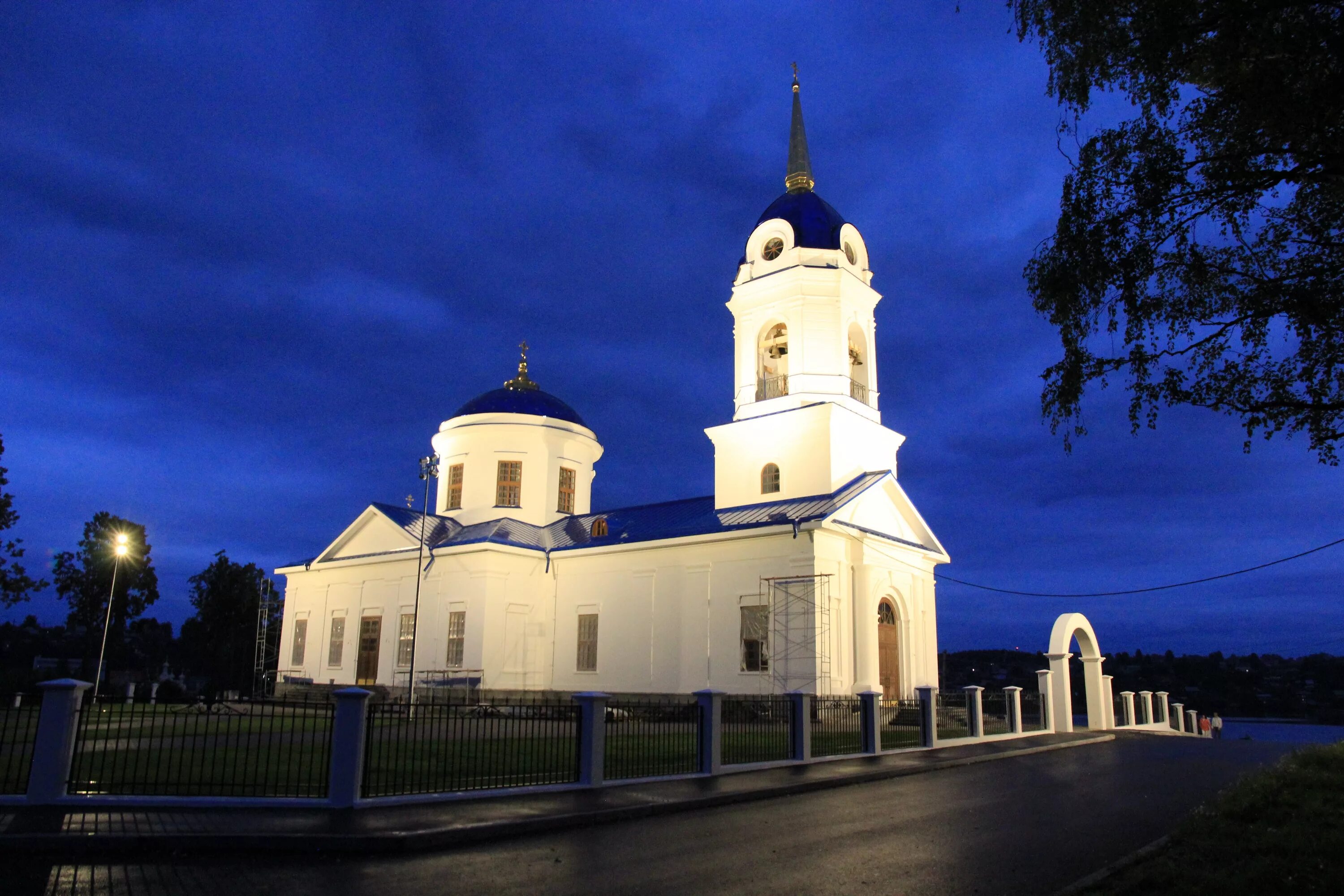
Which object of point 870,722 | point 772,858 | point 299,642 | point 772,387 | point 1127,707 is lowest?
point 772,858

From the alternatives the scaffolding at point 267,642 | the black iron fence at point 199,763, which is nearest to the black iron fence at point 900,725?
the black iron fence at point 199,763

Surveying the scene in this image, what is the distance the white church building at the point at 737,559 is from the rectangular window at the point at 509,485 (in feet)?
0.22

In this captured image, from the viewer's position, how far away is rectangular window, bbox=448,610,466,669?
28.9 meters

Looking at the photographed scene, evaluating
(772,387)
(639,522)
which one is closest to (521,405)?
(639,522)

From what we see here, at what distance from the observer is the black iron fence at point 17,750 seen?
9062 mm

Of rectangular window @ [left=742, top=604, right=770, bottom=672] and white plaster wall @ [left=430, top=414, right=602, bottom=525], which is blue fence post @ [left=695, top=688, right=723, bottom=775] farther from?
white plaster wall @ [left=430, top=414, right=602, bottom=525]

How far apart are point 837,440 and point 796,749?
1228 centimetres

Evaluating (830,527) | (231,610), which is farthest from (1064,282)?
(231,610)

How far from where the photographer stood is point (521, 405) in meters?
34.8

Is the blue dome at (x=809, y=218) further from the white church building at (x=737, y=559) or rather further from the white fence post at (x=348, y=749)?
the white fence post at (x=348, y=749)

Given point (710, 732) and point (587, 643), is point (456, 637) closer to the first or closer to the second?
point (587, 643)

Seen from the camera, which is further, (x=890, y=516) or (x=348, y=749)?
(x=890, y=516)

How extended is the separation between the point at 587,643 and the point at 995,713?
40.9 ft

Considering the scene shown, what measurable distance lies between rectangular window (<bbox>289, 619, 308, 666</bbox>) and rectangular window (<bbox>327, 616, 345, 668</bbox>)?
1531mm
